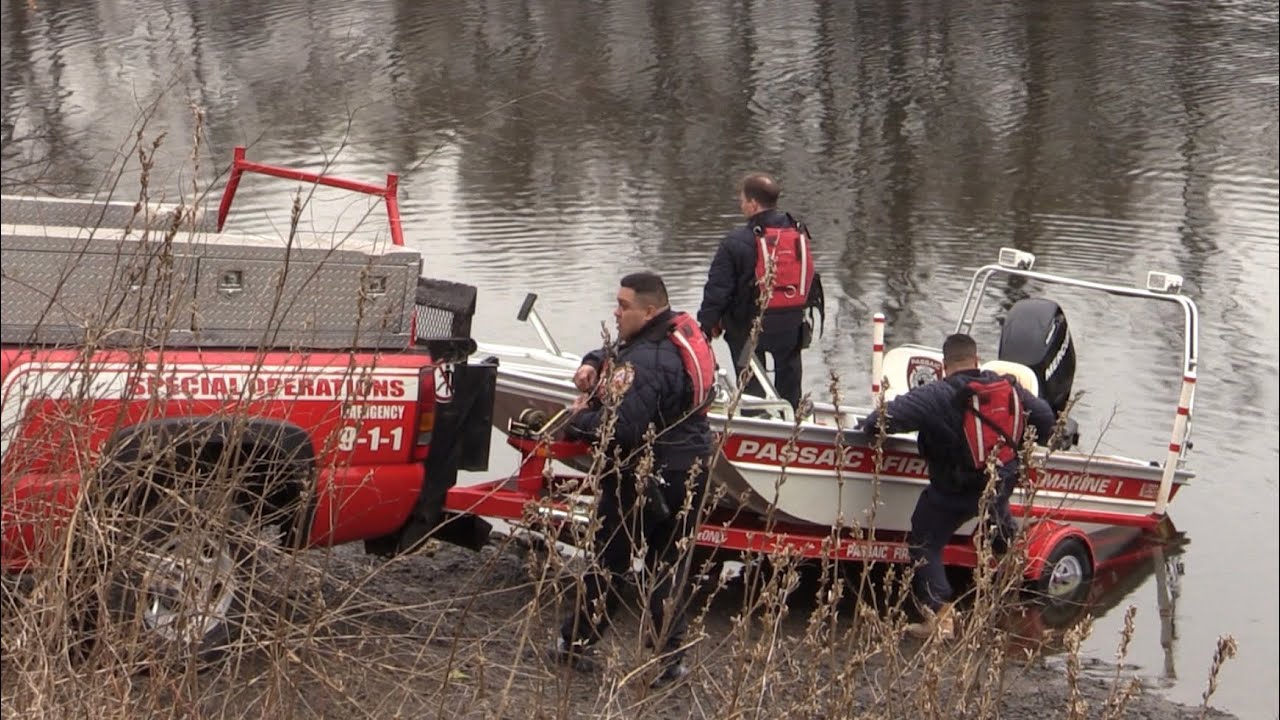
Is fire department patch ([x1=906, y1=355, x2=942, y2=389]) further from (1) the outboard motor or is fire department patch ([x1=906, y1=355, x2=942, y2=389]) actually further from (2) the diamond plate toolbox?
(2) the diamond plate toolbox

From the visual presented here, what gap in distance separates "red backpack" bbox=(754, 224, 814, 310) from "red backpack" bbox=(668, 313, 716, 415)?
2.63m

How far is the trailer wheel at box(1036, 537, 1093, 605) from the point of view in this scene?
29.3 feet

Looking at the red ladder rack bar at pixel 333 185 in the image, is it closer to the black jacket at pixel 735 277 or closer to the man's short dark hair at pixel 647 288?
the man's short dark hair at pixel 647 288

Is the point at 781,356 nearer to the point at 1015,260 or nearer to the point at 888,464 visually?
the point at 1015,260

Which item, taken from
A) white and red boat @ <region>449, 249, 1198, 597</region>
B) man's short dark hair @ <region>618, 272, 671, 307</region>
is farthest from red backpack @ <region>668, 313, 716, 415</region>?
white and red boat @ <region>449, 249, 1198, 597</region>

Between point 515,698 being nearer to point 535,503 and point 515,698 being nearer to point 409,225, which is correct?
point 535,503

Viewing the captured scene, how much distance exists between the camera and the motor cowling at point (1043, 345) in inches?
360

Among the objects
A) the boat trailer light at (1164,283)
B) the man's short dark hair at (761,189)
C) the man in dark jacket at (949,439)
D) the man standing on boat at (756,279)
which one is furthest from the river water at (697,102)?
the man in dark jacket at (949,439)

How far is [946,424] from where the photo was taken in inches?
310

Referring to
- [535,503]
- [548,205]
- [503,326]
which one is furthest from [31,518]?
[548,205]

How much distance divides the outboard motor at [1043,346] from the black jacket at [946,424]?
1.10 m

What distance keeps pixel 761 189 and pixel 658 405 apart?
3059 millimetres

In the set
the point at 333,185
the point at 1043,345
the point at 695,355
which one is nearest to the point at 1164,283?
the point at 1043,345

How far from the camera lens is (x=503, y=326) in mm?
12680
